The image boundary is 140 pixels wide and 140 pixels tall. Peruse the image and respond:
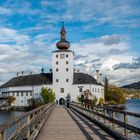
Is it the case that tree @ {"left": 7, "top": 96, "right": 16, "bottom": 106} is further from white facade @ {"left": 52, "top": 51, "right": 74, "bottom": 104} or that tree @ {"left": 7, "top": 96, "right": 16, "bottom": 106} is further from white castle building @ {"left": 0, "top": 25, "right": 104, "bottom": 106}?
white facade @ {"left": 52, "top": 51, "right": 74, "bottom": 104}

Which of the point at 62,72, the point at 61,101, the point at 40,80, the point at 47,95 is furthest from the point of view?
the point at 40,80

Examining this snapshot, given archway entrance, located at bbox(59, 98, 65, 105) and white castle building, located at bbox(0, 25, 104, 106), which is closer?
archway entrance, located at bbox(59, 98, 65, 105)

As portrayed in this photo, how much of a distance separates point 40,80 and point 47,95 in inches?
520

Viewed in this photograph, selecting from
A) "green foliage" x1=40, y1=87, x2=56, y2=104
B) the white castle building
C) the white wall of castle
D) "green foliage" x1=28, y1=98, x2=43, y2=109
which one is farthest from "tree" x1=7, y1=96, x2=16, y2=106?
"green foliage" x1=40, y1=87, x2=56, y2=104

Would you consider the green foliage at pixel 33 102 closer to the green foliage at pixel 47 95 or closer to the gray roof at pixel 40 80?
the green foliage at pixel 47 95

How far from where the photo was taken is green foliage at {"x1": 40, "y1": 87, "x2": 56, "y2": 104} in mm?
108938

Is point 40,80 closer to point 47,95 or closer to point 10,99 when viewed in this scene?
point 10,99

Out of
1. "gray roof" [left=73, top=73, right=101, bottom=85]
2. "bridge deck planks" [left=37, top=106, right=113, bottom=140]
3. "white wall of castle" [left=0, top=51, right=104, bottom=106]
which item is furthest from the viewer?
"gray roof" [left=73, top=73, right=101, bottom=85]

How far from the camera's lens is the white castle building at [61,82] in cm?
11412

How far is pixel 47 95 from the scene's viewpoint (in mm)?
108875

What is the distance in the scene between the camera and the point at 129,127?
1319 centimetres

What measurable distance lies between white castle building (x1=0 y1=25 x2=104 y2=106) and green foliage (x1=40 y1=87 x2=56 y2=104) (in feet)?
8.70

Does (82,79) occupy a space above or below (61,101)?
above

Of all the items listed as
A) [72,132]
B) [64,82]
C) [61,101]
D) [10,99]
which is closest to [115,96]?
[64,82]
